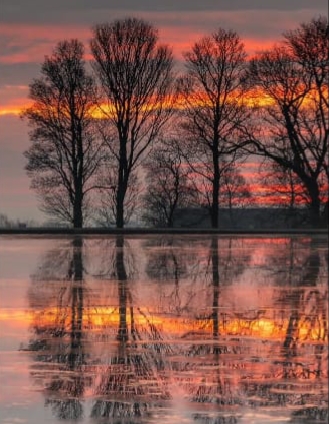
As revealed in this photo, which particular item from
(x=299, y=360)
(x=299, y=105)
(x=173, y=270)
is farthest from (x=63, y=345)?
(x=299, y=105)

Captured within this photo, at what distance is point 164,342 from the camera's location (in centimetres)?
1310

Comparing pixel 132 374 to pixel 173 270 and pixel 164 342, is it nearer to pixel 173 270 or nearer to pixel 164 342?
pixel 164 342

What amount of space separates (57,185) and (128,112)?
5647mm

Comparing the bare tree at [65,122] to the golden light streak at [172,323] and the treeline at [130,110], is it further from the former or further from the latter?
the golden light streak at [172,323]

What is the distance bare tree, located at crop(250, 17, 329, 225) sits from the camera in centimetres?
3206

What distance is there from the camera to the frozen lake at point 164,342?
967 cm

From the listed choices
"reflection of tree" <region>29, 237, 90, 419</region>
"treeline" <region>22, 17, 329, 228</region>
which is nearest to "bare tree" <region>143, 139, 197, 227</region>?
"treeline" <region>22, 17, 329, 228</region>

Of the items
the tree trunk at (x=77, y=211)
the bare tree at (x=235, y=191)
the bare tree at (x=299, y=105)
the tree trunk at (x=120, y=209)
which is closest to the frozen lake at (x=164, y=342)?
the bare tree at (x=299, y=105)

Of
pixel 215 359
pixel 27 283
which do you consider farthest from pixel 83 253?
pixel 215 359

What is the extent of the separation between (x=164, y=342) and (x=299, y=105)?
90.0 ft

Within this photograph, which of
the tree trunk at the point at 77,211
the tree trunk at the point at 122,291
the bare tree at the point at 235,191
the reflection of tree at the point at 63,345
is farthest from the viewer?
the bare tree at the point at 235,191

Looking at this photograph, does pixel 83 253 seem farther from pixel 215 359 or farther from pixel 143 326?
pixel 215 359

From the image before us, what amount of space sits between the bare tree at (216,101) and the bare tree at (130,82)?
1798 millimetres

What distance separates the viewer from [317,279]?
19.9 metres
